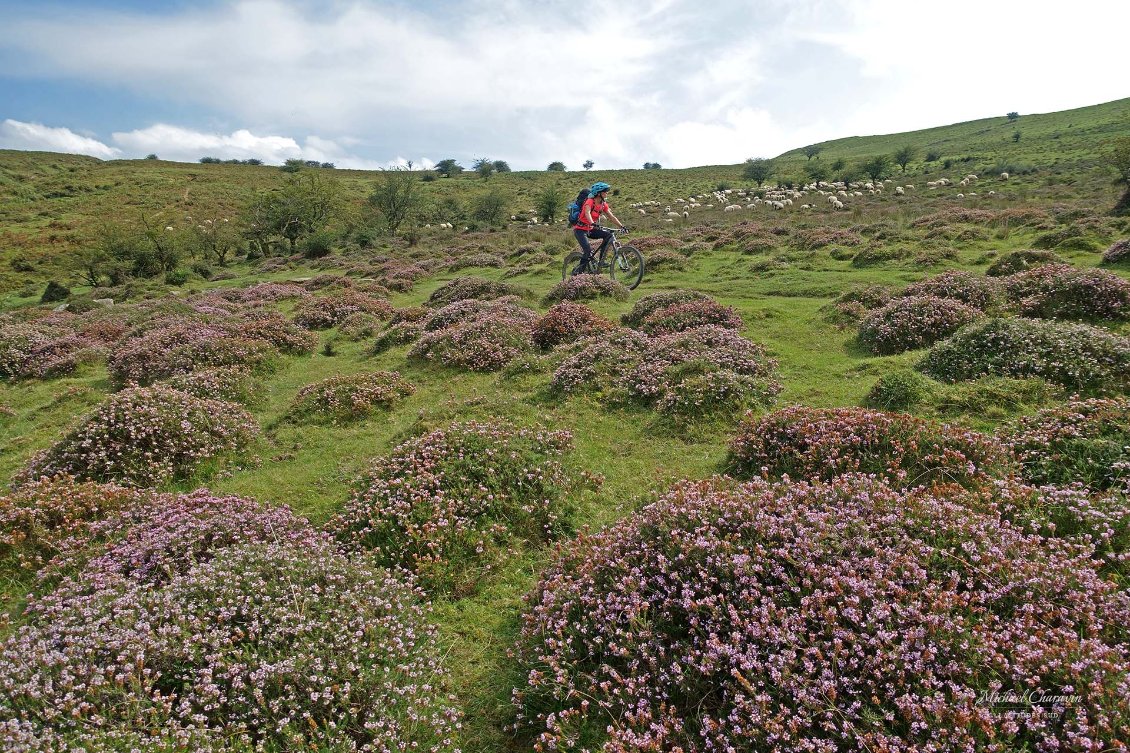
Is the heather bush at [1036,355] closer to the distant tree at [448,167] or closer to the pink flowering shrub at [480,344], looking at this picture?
the pink flowering shrub at [480,344]

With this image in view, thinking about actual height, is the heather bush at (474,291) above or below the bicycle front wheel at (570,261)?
below

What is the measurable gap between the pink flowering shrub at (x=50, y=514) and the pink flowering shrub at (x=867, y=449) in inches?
345

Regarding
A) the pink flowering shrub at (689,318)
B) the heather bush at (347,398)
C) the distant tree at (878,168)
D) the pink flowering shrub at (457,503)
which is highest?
the distant tree at (878,168)

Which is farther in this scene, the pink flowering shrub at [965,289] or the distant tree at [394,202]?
the distant tree at [394,202]

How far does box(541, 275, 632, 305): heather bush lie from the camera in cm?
1925

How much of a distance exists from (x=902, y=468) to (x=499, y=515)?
481cm

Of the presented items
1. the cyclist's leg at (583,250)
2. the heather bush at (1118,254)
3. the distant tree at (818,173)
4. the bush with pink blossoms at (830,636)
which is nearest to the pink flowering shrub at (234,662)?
the bush with pink blossoms at (830,636)

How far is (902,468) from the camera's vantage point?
6180 mm

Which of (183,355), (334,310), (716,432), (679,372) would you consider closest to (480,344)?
(679,372)

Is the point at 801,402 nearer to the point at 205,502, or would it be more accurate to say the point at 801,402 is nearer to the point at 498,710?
the point at 498,710

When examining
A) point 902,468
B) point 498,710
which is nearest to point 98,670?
point 498,710

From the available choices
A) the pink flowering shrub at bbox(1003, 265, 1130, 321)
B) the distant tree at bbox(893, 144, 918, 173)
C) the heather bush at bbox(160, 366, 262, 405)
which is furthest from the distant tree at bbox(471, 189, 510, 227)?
the distant tree at bbox(893, 144, 918, 173)

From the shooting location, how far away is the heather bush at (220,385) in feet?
41.0

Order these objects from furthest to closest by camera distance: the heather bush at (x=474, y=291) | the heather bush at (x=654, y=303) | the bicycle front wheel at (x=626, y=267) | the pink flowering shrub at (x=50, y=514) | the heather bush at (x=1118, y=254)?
the heather bush at (x=474, y=291) < the bicycle front wheel at (x=626, y=267) < the heather bush at (x=1118, y=254) < the heather bush at (x=654, y=303) < the pink flowering shrub at (x=50, y=514)
